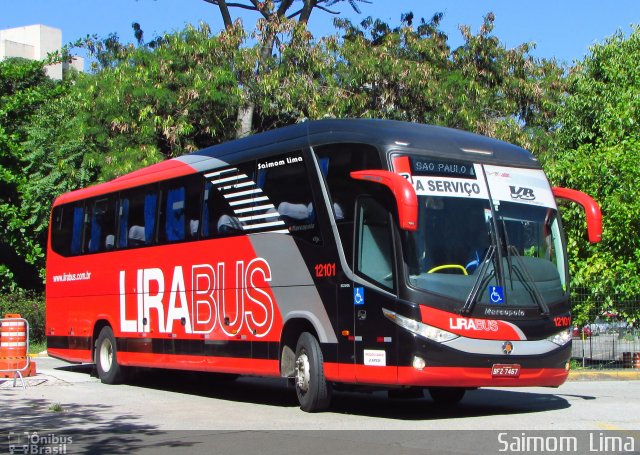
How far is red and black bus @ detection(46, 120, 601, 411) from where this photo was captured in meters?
11.2

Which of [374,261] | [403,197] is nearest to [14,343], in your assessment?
[374,261]

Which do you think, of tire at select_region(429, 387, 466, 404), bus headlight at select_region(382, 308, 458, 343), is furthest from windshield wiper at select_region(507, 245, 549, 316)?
tire at select_region(429, 387, 466, 404)

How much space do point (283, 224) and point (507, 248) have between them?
3188mm

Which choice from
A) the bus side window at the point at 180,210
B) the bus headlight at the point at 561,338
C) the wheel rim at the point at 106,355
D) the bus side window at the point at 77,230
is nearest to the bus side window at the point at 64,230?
the bus side window at the point at 77,230

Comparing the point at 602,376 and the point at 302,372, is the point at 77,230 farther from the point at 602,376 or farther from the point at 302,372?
the point at 602,376

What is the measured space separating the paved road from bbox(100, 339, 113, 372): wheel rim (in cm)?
79

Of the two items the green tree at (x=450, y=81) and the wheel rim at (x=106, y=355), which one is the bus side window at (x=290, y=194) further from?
the green tree at (x=450, y=81)

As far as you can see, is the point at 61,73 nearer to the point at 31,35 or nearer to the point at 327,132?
the point at 31,35

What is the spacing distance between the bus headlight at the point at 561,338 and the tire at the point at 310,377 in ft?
9.64

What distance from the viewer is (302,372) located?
41.4 ft

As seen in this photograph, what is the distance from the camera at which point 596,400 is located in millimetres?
13906

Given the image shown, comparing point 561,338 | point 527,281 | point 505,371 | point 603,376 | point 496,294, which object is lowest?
point 603,376

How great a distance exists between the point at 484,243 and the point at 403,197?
5.18ft

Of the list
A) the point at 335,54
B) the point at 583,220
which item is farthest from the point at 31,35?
the point at 583,220
